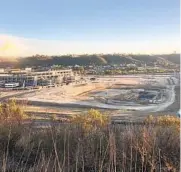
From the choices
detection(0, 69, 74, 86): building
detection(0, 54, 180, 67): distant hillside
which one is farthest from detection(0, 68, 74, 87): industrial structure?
detection(0, 54, 180, 67): distant hillside

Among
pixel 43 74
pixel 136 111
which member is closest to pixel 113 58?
pixel 43 74

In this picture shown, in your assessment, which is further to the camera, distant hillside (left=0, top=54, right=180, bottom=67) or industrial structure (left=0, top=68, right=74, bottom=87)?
distant hillside (left=0, top=54, right=180, bottom=67)

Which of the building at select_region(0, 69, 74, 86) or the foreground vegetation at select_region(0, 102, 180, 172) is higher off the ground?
the foreground vegetation at select_region(0, 102, 180, 172)

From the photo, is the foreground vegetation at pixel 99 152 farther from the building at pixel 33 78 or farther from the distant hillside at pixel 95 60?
the distant hillside at pixel 95 60

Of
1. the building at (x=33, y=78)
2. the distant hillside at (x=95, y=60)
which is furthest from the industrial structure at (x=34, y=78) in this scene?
the distant hillside at (x=95, y=60)

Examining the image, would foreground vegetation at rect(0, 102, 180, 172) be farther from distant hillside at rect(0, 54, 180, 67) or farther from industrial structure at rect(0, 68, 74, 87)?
distant hillside at rect(0, 54, 180, 67)

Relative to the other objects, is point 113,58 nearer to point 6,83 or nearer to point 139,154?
point 6,83

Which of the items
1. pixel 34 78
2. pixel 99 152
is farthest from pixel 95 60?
pixel 99 152

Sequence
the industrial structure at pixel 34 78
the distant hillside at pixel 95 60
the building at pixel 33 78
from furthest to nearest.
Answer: the distant hillside at pixel 95 60 < the building at pixel 33 78 < the industrial structure at pixel 34 78
